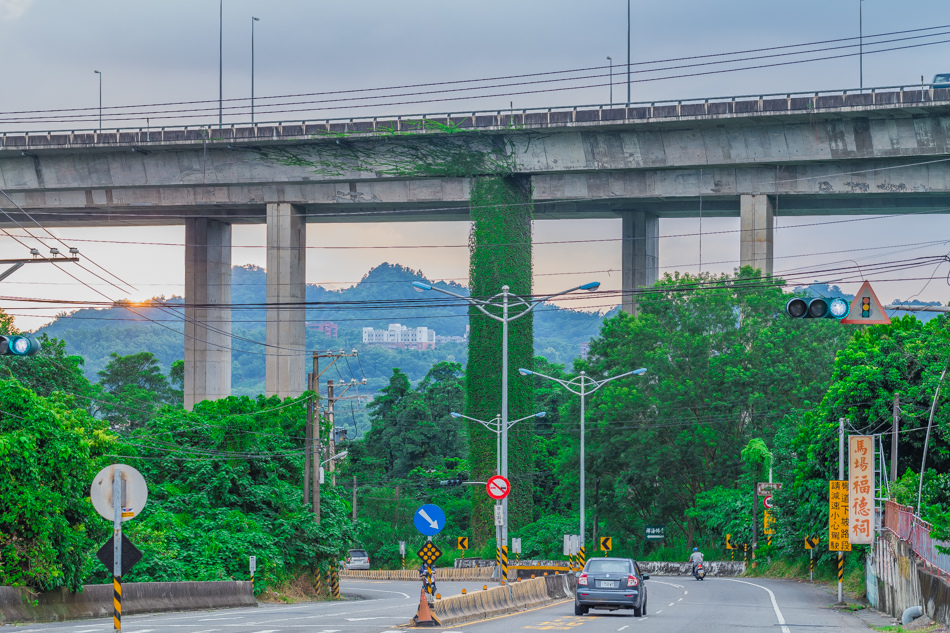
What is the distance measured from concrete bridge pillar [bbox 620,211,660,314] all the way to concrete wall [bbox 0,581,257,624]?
113ft

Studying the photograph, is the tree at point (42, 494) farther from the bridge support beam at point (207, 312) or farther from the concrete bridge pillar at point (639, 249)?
the concrete bridge pillar at point (639, 249)

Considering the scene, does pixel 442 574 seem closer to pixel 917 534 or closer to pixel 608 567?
pixel 608 567

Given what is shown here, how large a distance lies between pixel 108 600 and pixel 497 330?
31084mm

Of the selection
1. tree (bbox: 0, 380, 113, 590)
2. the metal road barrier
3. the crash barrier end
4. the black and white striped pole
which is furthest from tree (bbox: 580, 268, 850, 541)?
the black and white striped pole

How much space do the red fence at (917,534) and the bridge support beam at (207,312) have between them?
39772 millimetres

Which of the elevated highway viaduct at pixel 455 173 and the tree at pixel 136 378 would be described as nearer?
the elevated highway viaduct at pixel 455 173

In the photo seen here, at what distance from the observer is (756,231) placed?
5512 centimetres

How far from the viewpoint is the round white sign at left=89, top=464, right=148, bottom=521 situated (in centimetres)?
1564

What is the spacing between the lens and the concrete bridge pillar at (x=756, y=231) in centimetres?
5428

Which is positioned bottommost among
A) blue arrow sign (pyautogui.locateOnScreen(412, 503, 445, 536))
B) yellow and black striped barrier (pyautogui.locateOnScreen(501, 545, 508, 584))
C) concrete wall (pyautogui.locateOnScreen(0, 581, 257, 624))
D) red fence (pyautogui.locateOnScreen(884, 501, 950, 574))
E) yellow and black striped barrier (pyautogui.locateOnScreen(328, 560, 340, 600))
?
yellow and black striped barrier (pyautogui.locateOnScreen(328, 560, 340, 600))

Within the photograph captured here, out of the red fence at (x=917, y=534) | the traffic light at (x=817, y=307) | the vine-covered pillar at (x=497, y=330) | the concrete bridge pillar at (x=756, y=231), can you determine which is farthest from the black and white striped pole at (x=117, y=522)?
the concrete bridge pillar at (x=756, y=231)

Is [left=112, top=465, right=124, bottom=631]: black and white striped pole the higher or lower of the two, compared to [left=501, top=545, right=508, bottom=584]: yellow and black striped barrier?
higher

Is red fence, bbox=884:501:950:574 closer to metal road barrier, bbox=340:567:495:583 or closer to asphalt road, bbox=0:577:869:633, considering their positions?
asphalt road, bbox=0:577:869:633

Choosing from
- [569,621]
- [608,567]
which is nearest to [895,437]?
[608,567]
